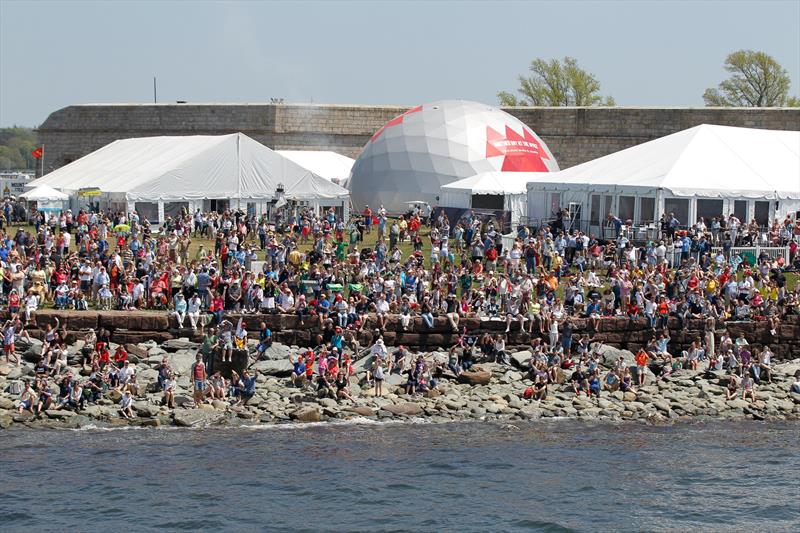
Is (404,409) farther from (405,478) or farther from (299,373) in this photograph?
(405,478)

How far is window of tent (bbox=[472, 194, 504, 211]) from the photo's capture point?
44.5m

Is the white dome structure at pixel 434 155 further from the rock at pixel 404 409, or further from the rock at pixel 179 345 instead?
the rock at pixel 404 409

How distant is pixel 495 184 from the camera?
146 ft

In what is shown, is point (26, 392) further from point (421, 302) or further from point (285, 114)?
point (285, 114)

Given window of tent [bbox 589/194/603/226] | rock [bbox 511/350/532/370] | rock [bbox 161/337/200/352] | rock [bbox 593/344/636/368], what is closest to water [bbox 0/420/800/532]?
rock [bbox 511/350/532/370]

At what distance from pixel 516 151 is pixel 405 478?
29.0m

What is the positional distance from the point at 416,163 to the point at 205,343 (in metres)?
23.5

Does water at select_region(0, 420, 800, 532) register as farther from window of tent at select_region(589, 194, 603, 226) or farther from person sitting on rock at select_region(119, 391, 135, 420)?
window of tent at select_region(589, 194, 603, 226)

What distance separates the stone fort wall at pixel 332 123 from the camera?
61.1 metres

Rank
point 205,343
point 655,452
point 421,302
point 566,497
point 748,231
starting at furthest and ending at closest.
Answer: point 748,231, point 421,302, point 205,343, point 655,452, point 566,497

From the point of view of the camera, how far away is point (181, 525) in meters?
21.2

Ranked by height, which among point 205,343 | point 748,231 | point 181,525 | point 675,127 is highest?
point 675,127

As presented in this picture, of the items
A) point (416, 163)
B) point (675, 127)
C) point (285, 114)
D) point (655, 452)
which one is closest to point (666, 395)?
point (655, 452)

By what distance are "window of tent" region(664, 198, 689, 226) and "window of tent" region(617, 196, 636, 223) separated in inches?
41.8
